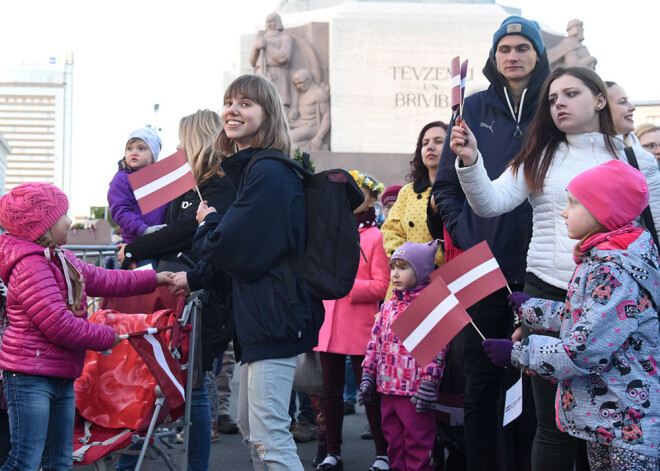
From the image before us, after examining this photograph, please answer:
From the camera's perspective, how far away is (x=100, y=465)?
370 centimetres

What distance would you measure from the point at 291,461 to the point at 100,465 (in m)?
1.05

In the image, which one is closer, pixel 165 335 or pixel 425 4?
pixel 165 335

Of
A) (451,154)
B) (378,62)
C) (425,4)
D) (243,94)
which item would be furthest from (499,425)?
(425,4)

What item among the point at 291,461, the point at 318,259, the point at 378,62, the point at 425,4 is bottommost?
the point at 291,461

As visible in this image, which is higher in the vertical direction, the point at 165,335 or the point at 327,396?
the point at 165,335

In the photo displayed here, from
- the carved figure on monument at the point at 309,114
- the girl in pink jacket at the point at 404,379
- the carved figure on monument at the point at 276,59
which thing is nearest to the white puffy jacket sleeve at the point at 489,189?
the girl in pink jacket at the point at 404,379

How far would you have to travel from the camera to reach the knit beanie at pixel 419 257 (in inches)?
190

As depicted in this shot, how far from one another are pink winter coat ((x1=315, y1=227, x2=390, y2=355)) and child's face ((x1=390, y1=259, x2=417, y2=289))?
561 mm

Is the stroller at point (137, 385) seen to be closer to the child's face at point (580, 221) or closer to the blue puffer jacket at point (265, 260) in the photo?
the blue puffer jacket at point (265, 260)

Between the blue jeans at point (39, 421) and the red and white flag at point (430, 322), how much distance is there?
1.53 m

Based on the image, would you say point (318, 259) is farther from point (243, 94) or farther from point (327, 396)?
point (327, 396)

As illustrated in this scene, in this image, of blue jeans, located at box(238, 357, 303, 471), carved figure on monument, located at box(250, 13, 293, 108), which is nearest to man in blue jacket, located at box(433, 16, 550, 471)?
blue jeans, located at box(238, 357, 303, 471)

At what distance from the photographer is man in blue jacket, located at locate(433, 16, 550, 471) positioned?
413cm

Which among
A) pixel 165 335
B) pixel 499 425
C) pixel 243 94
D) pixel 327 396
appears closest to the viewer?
pixel 243 94
